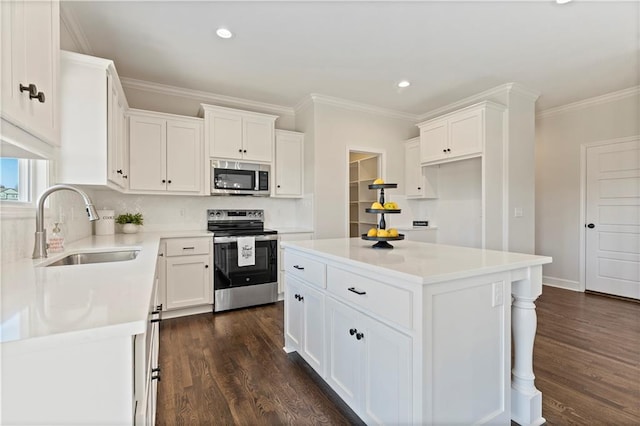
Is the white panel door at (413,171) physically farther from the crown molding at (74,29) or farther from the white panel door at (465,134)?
the crown molding at (74,29)

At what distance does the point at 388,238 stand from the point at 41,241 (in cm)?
192

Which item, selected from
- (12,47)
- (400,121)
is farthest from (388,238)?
(400,121)

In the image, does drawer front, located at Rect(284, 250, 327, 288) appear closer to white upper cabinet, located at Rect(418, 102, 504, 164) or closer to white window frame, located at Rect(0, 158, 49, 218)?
white window frame, located at Rect(0, 158, 49, 218)

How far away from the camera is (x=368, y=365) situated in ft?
4.99

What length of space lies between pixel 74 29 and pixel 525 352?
400 centimetres

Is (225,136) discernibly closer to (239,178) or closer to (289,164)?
(239,178)

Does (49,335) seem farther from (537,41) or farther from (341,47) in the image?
(537,41)

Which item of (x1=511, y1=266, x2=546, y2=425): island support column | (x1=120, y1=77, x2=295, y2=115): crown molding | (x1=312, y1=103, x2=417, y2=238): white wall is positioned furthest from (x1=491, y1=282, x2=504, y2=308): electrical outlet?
(x1=120, y1=77, x2=295, y2=115): crown molding

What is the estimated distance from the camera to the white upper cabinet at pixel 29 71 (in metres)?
0.86

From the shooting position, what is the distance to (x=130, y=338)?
692 mm

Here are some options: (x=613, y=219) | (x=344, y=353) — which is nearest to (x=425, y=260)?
(x=344, y=353)

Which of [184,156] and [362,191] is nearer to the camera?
[184,156]

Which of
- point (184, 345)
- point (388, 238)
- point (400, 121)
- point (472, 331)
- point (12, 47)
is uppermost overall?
point (400, 121)

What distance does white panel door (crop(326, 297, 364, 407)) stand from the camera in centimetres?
161
